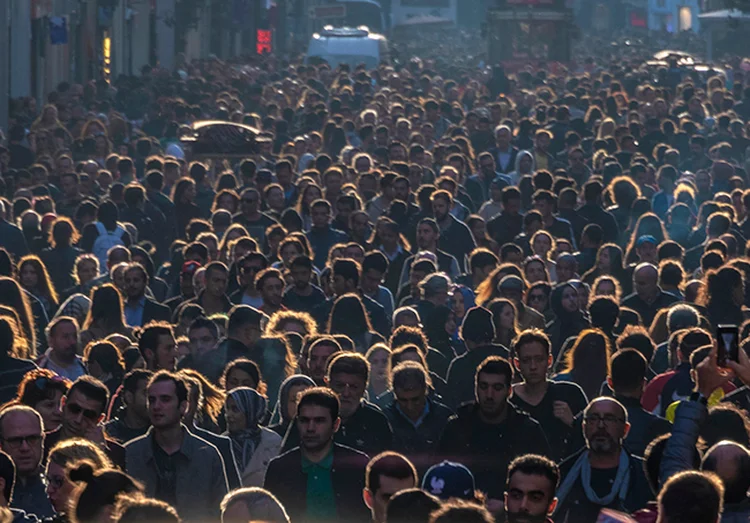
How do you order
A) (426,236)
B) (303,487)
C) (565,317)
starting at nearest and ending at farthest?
(303,487)
(565,317)
(426,236)

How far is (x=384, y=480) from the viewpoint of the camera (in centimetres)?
745

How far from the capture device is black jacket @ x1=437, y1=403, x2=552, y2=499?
Result: 345 inches

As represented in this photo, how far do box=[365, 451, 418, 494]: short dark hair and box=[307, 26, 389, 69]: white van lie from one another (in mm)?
37857

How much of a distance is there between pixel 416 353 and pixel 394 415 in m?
0.77

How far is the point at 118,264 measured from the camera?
43.6 ft

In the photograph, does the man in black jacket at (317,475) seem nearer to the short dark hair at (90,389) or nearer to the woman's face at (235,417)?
the woman's face at (235,417)

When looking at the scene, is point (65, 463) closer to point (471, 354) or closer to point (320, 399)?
point (320, 399)

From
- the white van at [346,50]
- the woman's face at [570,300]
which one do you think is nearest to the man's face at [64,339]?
the woman's face at [570,300]

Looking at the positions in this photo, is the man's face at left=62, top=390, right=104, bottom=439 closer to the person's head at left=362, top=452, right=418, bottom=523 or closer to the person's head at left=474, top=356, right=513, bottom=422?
the person's head at left=362, top=452, right=418, bottom=523

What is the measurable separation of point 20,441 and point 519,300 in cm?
544

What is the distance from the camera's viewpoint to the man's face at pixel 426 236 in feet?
48.3

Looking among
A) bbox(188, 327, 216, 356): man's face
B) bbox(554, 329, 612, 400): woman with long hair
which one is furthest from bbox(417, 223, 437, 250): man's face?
bbox(554, 329, 612, 400): woman with long hair

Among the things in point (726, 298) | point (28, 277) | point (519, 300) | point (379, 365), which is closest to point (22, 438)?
point (379, 365)

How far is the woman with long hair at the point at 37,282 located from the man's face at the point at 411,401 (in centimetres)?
470
